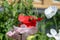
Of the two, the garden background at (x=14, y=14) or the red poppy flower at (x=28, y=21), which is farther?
the garden background at (x=14, y=14)

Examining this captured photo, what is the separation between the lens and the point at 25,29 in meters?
0.96

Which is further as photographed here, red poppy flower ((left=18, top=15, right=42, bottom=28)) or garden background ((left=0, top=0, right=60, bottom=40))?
garden background ((left=0, top=0, right=60, bottom=40))

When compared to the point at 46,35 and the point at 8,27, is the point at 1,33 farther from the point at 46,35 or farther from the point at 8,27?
the point at 46,35

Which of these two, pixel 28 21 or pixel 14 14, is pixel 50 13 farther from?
pixel 14 14

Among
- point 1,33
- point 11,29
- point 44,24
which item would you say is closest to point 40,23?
point 44,24

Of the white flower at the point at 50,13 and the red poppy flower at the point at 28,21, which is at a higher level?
the white flower at the point at 50,13

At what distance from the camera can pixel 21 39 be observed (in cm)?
97

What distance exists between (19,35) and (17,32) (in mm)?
18

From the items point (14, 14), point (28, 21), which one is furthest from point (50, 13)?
point (14, 14)

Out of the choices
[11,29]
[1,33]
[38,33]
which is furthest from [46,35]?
[1,33]

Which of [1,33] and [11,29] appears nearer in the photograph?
[11,29]

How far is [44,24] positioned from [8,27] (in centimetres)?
19

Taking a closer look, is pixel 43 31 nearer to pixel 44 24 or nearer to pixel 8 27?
pixel 44 24

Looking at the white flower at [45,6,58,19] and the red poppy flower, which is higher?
the white flower at [45,6,58,19]
